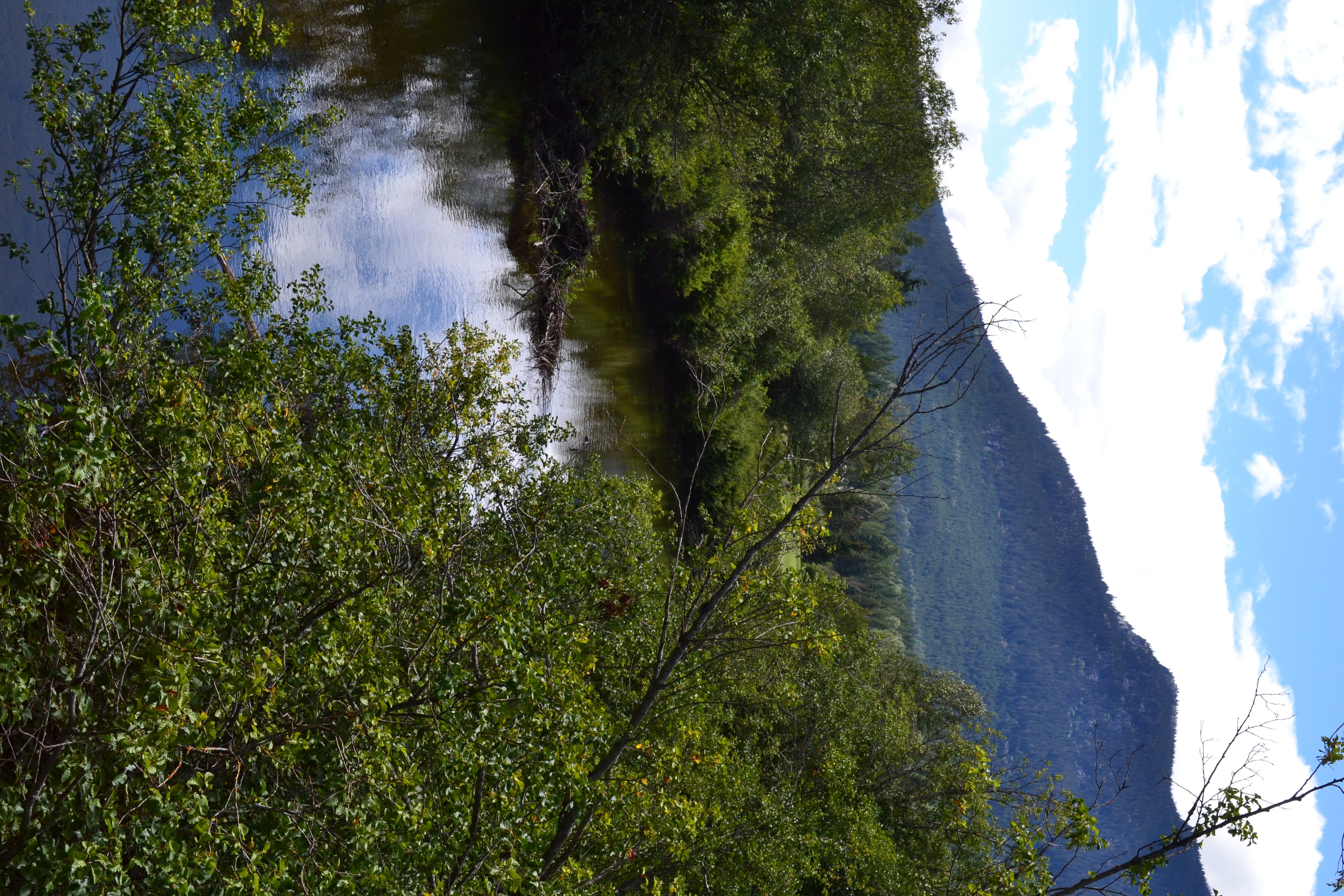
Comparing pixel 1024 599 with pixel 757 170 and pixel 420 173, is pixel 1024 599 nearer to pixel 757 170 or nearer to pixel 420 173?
pixel 757 170

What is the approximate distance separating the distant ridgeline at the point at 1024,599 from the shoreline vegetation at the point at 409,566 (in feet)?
188

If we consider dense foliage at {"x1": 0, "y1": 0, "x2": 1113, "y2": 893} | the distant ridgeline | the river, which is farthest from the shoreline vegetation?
the distant ridgeline

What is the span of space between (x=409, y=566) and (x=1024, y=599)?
98.6m

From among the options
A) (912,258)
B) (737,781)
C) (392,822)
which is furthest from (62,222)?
(912,258)

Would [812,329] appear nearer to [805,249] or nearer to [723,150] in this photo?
[805,249]

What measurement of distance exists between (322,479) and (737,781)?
1275 cm

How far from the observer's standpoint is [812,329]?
37.2 m

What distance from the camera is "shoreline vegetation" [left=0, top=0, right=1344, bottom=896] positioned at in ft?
23.7

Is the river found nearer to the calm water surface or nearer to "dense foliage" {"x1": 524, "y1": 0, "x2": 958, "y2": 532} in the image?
the calm water surface

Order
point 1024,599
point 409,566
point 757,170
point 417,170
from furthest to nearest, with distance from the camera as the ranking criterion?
point 1024,599 < point 757,170 < point 417,170 < point 409,566

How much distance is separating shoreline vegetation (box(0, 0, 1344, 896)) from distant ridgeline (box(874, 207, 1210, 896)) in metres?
57.2

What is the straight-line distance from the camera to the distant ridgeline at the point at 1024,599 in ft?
284

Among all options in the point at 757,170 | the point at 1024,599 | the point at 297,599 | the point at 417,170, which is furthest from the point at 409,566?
the point at 1024,599

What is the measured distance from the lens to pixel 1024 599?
97.7 metres
